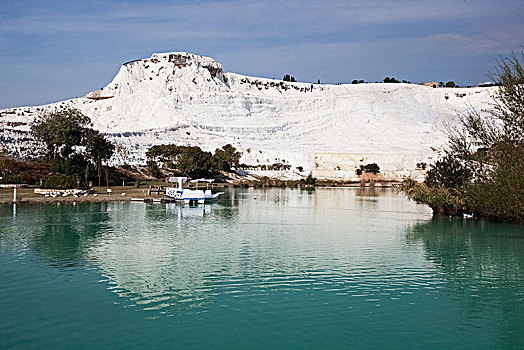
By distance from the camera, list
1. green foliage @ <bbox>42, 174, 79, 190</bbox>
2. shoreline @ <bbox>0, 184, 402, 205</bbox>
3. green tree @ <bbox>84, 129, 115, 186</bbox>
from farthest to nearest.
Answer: green tree @ <bbox>84, 129, 115, 186</bbox>
green foliage @ <bbox>42, 174, 79, 190</bbox>
shoreline @ <bbox>0, 184, 402, 205</bbox>

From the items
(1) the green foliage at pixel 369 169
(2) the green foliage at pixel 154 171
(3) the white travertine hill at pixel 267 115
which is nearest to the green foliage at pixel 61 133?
(2) the green foliage at pixel 154 171

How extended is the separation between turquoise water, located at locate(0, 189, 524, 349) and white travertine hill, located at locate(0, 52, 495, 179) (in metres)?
54.2

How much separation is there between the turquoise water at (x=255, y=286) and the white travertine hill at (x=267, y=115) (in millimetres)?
54210

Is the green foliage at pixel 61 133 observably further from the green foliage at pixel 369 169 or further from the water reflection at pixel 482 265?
the green foliage at pixel 369 169

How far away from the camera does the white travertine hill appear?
8975 cm

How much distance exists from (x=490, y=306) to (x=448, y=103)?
4873 inches

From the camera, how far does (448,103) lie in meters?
129

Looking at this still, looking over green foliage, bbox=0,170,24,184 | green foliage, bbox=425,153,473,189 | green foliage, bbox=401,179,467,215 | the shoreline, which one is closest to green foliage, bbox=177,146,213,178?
the shoreline

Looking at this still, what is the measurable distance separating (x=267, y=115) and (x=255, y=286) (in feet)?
335

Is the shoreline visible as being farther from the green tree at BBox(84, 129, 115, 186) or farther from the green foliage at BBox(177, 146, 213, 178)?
the green foliage at BBox(177, 146, 213, 178)

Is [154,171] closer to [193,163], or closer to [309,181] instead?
[193,163]

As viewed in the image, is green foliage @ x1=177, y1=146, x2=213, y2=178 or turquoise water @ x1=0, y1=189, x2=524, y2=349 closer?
turquoise water @ x1=0, y1=189, x2=524, y2=349

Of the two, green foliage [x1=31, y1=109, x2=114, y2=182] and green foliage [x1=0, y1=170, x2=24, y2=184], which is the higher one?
green foliage [x1=31, y1=109, x2=114, y2=182]

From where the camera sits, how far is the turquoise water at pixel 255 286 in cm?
1084
